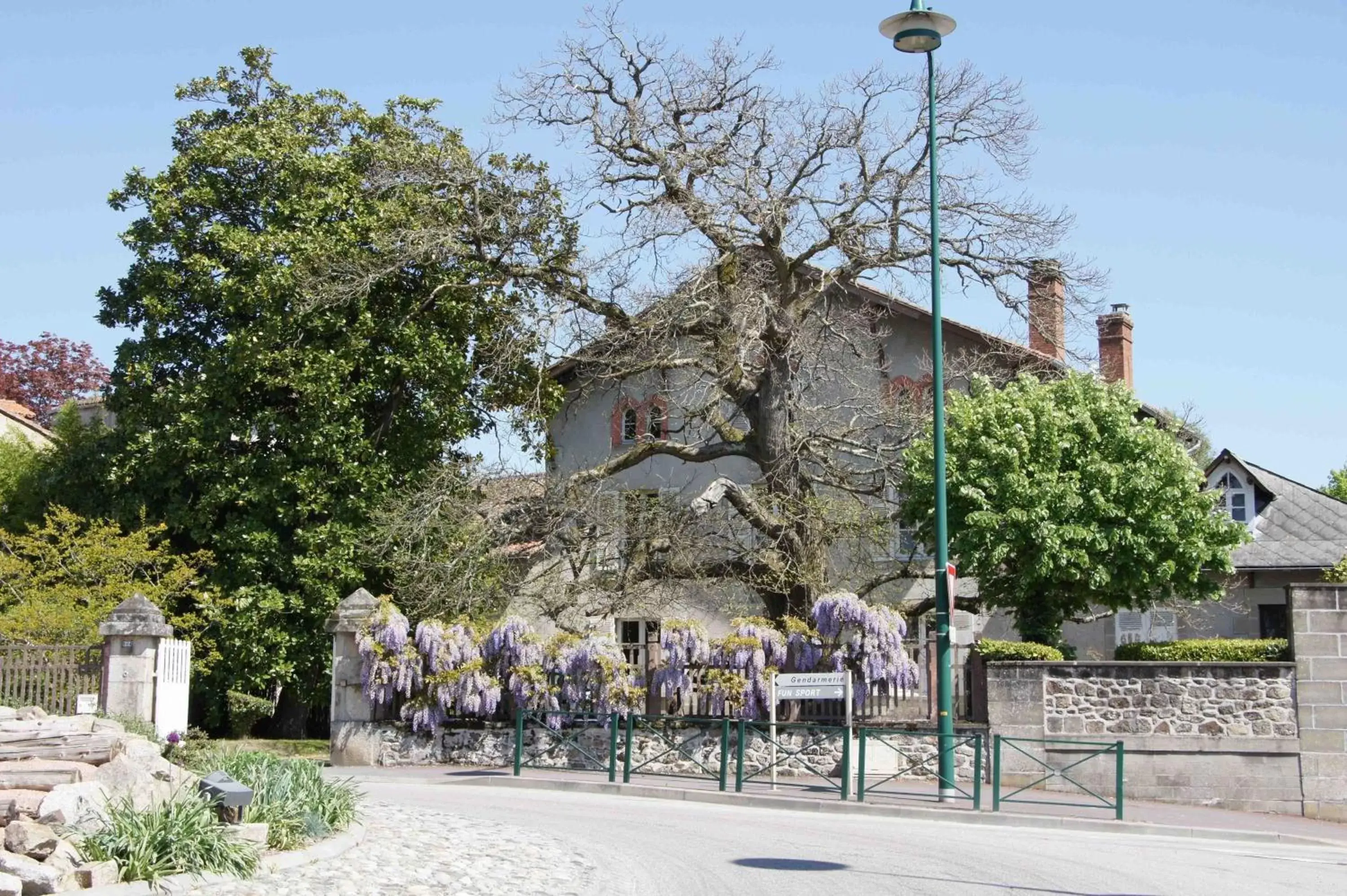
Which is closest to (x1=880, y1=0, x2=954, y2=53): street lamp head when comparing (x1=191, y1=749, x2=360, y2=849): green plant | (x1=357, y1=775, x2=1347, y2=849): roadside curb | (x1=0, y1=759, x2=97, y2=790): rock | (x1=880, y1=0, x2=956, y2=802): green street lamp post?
(x1=880, y1=0, x2=956, y2=802): green street lamp post

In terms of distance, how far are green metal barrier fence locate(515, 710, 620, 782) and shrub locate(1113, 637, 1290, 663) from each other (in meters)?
8.15

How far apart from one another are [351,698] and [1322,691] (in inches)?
581

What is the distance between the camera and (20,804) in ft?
36.3

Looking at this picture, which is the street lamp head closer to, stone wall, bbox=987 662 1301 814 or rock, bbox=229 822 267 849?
stone wall, bbox=987 662 1301 814

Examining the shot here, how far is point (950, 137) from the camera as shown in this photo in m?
27.1

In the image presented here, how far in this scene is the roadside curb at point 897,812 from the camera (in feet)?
55.1

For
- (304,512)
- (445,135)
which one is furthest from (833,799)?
(445,135)

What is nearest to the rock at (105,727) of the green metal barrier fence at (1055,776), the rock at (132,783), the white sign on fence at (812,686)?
Result: the rock at (132,783)

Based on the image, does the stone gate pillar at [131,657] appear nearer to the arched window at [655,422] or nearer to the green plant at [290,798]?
the green plant at [290,798]

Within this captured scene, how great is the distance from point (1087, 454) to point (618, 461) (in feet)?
27.7

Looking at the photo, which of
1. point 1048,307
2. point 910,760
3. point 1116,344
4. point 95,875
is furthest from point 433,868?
point 1116,344

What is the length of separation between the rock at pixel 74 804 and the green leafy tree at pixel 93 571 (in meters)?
13.9

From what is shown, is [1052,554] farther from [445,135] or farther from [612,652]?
[445,135]

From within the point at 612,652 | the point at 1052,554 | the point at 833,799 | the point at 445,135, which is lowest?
the point at 833,799
